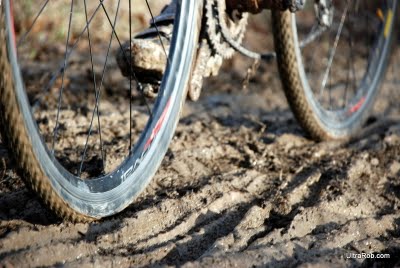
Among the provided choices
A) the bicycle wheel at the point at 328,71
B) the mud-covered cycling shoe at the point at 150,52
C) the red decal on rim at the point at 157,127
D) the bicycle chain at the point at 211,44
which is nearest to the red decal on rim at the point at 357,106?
the bicycle wheel at the point at 328,71

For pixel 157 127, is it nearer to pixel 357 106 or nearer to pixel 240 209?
pixel 240 209

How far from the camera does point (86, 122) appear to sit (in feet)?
10.2

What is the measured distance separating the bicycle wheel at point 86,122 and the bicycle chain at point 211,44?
2.8 inches

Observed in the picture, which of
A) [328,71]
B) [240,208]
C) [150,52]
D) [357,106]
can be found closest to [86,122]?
[150,52]

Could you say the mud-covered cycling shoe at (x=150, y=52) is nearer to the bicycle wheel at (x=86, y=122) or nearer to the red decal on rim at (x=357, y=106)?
the bicycle wheel at (x=86, y=122)


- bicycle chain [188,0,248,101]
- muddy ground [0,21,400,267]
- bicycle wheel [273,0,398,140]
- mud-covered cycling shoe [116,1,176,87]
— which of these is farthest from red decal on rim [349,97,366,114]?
mud-covered cycling shoe [116,1,176,87]

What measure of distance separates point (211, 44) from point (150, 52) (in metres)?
0.25

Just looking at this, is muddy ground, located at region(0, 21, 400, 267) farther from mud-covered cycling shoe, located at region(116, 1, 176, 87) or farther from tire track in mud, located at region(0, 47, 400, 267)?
mud-covered cycling shoe, located at region(116, 1, 176, 87)

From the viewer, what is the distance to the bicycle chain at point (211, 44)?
93.7 inches

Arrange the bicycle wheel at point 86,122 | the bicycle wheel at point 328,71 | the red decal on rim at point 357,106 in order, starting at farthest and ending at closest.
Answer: the red decal on rim at point 357,106
the bicycle wheel at point 328,71
the bicycle wheel at point 86,122

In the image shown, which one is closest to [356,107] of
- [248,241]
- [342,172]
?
[342,172]

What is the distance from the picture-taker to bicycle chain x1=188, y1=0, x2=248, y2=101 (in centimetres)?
238

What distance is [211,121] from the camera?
3.28 m

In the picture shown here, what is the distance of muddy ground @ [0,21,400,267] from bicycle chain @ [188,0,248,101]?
1.37 feet
